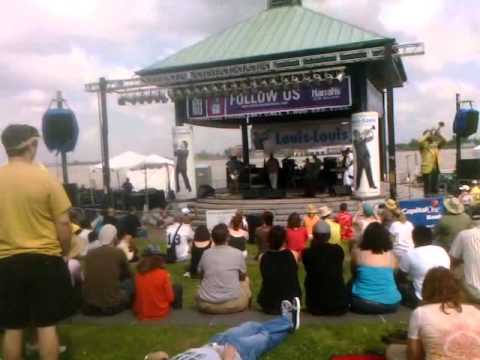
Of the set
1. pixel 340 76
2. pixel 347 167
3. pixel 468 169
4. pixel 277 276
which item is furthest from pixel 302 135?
pixel 277 276

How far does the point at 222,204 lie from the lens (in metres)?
18.1

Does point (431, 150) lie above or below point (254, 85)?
below

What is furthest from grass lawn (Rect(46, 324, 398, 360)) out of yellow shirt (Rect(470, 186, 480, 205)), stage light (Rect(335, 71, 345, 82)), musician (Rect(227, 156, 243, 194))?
musician (Rect(227, 156, 243, 194))

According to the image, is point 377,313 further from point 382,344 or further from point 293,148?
point 293,148

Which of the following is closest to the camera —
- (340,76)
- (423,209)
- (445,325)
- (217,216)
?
(445,325)

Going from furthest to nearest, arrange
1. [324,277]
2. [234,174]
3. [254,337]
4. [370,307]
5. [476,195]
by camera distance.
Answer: [234,174] → [476,195] → [370,307] → [324,277] → [254,337]

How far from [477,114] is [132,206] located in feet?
44.0

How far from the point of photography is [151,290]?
6.54m

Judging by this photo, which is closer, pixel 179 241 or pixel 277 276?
pixel 277 276

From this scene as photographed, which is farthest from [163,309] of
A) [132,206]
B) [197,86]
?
[132,206]

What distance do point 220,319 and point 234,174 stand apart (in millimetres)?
15007

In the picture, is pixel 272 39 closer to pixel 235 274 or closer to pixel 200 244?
pixel 200 244

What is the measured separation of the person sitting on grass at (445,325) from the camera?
3.54 meters

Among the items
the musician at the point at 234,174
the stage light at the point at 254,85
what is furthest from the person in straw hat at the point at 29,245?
the musician at the point at 234,174
